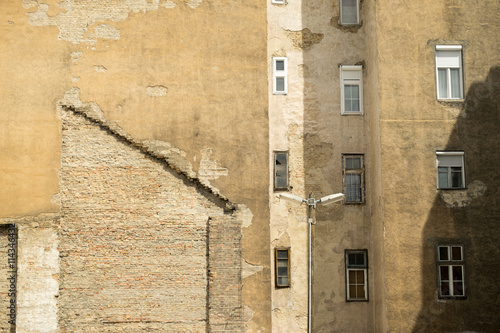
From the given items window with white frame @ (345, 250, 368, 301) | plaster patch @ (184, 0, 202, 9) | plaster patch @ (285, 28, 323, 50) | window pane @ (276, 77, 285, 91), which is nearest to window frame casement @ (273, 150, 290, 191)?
window pane @ (276, 77, 285, 91)

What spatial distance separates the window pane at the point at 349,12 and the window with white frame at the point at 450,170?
5110 mm

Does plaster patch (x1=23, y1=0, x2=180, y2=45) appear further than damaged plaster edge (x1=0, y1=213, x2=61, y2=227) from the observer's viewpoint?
Yes

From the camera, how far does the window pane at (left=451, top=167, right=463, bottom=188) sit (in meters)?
18.9

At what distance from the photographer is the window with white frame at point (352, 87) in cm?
2069

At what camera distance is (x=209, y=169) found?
62.8 ft

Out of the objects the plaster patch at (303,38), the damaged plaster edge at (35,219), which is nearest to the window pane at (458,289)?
the plaster patch at (303,38)

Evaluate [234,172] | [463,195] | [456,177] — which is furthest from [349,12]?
[463,195]

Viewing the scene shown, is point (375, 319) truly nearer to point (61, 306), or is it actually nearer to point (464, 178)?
point (464, 178)

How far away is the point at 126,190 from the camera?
18.9 metres

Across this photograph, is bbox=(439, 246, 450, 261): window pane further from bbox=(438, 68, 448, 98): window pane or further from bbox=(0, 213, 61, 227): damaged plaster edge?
bbox=(0, 213, 61, 227): damaged plaster edge

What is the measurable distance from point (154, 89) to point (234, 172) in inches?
130

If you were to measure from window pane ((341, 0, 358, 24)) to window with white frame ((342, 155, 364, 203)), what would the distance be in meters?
4.22

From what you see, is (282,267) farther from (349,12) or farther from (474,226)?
(349,12)

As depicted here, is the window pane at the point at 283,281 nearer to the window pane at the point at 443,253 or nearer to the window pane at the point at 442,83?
the window pane at the point at 443,253
